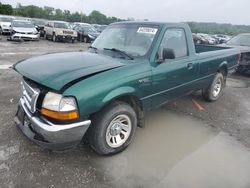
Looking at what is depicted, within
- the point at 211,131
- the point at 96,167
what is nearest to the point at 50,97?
the point at 96,167

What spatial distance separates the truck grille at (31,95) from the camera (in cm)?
277

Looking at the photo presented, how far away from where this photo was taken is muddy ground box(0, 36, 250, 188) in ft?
9.19

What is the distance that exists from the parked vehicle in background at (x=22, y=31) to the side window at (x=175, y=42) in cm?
1597

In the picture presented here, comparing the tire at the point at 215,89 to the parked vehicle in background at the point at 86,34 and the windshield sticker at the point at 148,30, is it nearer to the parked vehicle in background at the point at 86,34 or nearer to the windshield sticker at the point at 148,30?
the windshield sticker at the point at 148,30

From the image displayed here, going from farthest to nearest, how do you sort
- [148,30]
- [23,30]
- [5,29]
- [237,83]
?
[5,29] → [23,30] → [237,83] → [148,30]

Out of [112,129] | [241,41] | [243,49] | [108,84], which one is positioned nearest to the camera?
[108,84]

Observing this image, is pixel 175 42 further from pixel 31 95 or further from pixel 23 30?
pixel 23 30

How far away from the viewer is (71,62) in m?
3.18

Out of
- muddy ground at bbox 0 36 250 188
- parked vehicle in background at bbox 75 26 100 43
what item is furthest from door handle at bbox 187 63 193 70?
parked vehicle in background at bbox 75 26 100 43

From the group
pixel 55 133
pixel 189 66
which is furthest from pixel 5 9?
pixel 55 133

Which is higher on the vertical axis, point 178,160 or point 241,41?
point 241,41

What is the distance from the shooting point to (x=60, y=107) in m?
2.55

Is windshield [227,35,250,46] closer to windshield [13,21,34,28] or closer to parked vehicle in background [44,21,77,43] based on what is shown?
parked vehicle in background [44,21,77,43]

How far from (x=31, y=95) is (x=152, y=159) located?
1888mm
